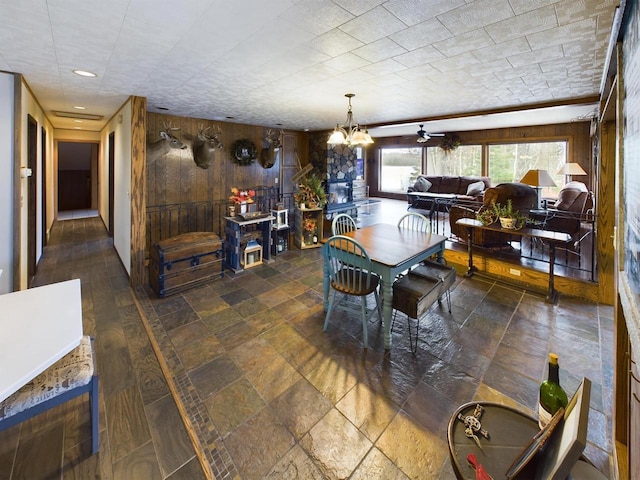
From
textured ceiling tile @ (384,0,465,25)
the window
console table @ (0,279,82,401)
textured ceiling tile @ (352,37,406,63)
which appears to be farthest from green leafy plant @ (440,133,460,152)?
console table @ (0,279,82,401)

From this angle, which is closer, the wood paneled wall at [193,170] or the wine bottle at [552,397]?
the wine bottle at [552,397]

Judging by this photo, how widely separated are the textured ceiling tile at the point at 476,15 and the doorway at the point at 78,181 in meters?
10.3

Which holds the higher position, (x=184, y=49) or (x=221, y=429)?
(x=184, y=49)

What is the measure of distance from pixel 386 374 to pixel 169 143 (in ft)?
16.1

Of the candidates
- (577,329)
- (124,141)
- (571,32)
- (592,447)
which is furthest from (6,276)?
(577,329)

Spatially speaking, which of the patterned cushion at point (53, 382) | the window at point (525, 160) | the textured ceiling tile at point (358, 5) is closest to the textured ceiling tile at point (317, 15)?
the textured ceiling tile at point (358, 5)

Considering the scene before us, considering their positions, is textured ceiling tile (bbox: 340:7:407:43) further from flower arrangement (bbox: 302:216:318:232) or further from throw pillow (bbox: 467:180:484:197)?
throw pillow (bbox: 467:180:484:197)

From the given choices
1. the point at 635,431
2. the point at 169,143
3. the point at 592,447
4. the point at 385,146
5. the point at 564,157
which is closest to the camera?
the point at 635,431

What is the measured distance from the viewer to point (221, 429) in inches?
72.1

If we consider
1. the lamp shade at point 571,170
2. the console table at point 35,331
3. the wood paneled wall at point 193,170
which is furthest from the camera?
the lamp shade at point 571,170

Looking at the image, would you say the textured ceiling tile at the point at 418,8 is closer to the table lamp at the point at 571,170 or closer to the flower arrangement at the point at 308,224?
the flower arrangement at the point at 308,224

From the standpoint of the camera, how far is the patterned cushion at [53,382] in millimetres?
1356

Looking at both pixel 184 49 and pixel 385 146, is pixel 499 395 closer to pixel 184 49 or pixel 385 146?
pixel 184 49

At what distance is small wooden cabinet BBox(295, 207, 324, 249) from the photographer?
224 inches
